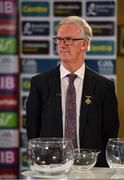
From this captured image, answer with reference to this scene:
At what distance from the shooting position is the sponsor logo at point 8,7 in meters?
4.94

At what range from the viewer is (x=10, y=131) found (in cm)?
498

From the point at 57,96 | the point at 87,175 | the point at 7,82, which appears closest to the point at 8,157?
the point at 7,82

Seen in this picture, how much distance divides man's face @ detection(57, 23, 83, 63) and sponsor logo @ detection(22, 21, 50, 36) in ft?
7.90

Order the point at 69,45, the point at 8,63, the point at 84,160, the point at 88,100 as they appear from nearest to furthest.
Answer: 1. the point at 84,160
2. the point at 69,45
3. the point at 88,100
4. the point at 8,63

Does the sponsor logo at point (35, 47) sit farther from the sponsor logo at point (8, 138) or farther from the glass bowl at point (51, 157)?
the glass bowl at point (51, 157)

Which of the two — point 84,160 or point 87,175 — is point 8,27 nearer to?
point 84,160

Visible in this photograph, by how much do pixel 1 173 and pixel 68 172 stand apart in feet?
10.9

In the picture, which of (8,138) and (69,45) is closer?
(69,45)

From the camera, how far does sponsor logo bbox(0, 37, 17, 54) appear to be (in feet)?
16.2

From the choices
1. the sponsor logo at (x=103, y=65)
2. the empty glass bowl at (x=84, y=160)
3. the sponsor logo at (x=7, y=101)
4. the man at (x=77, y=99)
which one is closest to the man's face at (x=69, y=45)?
the man at (x=77, y=99)

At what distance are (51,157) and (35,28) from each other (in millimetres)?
3419

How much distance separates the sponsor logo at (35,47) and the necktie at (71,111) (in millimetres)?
2381

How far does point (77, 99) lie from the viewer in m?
2.64

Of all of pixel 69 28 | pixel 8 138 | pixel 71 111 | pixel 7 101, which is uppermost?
pixel 69 28
